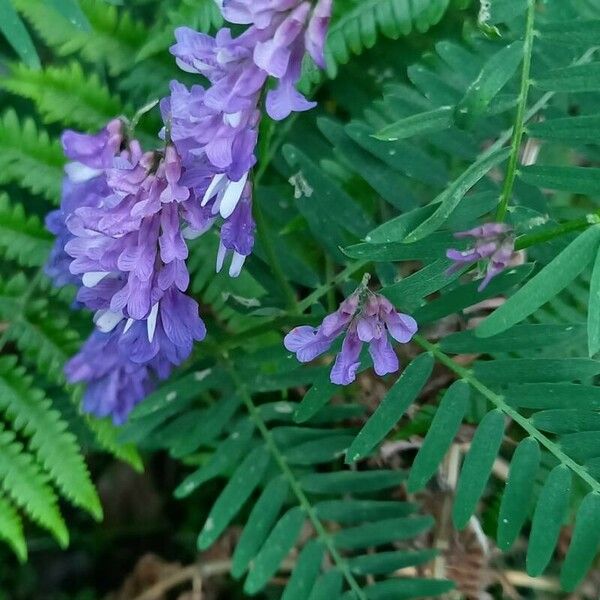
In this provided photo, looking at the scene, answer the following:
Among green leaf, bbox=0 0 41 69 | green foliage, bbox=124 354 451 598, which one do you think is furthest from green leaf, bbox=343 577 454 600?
green leaf, bbox=0 0 41 69

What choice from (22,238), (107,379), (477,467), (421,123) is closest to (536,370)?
(477,467)

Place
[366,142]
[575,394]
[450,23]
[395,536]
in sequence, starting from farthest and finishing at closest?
[450,23], [395,536], [366,142], [575,394]

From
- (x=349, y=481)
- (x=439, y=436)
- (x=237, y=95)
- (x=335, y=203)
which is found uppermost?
(x=237, y=95)

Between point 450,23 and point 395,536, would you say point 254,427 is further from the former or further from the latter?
point 450,23

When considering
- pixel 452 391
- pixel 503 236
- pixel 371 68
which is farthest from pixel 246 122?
pixel 371 68

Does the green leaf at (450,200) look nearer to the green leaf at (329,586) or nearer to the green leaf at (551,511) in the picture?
the green leaf at (551,511)

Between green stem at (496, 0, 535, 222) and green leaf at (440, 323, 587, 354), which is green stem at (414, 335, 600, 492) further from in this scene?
green stem at (496, 0, 535, 222)

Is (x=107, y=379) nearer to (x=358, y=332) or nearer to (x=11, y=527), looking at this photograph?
(x=11, y=527)
